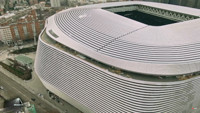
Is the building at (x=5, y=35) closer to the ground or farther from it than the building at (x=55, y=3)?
closer to the ground

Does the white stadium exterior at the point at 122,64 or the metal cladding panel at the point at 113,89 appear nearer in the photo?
the metal cladding panel at the point at 113,89

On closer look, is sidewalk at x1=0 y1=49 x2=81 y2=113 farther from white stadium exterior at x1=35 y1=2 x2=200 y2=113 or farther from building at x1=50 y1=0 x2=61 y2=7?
building at x1=50 y1=0 x2=61 y2=7

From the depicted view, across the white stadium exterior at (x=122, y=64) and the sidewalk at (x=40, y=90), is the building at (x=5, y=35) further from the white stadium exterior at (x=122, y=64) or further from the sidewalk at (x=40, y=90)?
the white stadium exterior at (x=122, y=64)

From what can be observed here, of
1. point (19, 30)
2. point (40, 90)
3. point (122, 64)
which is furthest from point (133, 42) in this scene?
point (19, 30)

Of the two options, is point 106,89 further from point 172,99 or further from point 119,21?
point 119,21

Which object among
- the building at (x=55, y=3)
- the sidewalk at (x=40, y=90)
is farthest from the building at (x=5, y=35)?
the building at (x=55, y=3)

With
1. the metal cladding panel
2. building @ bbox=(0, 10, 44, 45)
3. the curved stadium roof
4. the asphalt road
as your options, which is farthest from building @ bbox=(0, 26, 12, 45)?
the metal cladding panel

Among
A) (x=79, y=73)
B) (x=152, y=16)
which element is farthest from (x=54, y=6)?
(x=79, y=73)

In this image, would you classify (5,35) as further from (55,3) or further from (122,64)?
(122,64)
